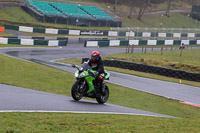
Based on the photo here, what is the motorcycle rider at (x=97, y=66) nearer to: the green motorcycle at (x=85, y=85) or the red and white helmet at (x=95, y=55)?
the red and white helmet at (x=95, y=55)

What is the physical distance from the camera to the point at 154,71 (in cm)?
2853

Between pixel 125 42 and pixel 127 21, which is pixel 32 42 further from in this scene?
pixel 127 21

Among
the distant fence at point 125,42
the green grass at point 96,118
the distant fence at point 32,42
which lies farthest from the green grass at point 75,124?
the distant fence at point 125,42

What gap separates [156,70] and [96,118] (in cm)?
1964

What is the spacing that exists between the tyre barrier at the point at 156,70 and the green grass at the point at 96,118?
816cm

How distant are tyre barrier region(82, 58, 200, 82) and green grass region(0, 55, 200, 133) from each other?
8.16 meters

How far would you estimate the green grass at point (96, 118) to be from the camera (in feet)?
25.2

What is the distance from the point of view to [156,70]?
28438mm

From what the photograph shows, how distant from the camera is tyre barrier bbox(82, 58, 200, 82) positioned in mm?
26297

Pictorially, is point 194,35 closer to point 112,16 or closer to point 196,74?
point 112,16

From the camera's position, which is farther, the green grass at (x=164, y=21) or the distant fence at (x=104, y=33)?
the green grass at (x=164, y=21)

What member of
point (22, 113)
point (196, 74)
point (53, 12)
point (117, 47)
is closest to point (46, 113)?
point (22, 113)

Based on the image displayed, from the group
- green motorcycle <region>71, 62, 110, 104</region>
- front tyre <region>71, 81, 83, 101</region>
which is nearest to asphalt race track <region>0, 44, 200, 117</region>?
front tyre <region>71, 81, 83, 101</region>

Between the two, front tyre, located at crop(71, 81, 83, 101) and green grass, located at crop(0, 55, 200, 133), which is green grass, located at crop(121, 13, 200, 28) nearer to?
green grass, located at crop(0, 55, 200, 133)
